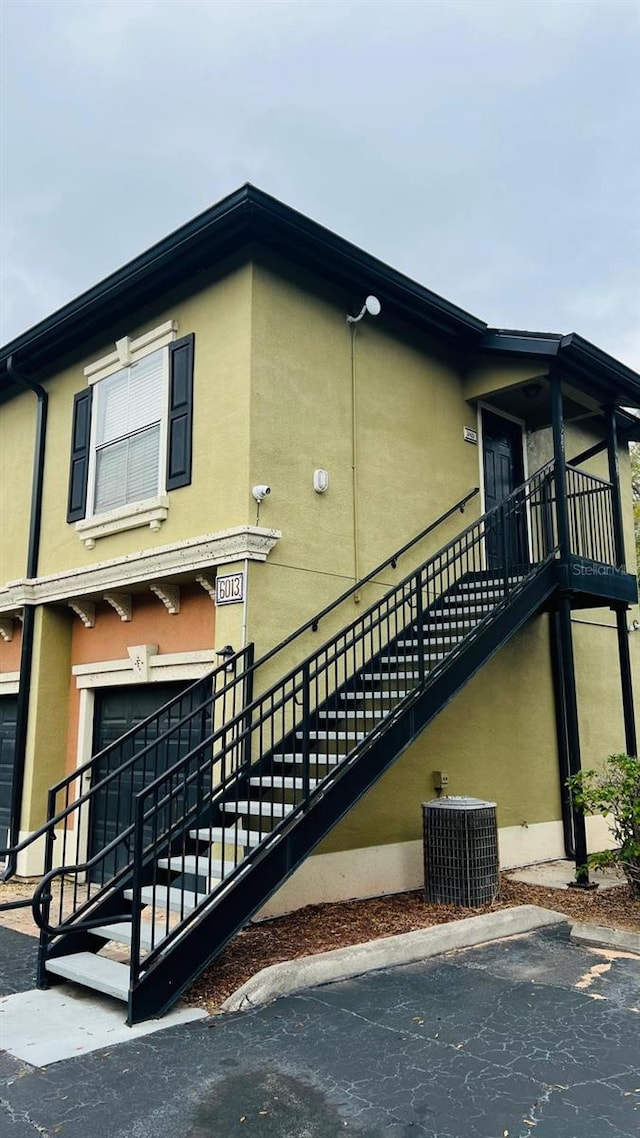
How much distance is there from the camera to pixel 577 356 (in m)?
8.36

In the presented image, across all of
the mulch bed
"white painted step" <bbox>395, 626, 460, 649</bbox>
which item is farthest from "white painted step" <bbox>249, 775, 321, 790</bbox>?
"white painted step" <bbox>395, 626, 460, 649</bbox>

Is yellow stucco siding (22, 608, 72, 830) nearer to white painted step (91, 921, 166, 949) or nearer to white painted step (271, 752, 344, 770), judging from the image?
white painted step (271, 752, 344, 770)

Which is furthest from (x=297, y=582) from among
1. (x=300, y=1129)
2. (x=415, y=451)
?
(x=300, y=1129)

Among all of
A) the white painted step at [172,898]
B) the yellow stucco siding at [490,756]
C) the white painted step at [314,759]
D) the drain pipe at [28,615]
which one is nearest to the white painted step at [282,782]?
the white painted step at [314,759]

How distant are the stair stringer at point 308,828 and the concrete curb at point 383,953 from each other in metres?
0.33

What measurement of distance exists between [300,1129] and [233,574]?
419 centimetres

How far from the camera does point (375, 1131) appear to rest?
317cm

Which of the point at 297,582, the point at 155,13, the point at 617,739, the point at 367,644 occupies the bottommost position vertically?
the point at 617,739

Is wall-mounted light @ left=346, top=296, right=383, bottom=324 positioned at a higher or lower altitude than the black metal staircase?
higher

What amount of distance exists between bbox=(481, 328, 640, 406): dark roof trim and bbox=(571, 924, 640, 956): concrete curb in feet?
17.6

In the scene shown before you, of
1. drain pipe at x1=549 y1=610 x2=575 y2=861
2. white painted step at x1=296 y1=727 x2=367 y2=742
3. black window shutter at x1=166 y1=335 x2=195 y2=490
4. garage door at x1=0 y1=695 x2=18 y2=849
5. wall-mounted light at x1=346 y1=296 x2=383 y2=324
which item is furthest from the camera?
garage door at x1=0 y1=695 x2=18 y2=849

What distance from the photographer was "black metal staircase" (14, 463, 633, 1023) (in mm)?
4637

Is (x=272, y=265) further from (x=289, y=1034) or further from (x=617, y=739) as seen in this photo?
(x=617, y=739)

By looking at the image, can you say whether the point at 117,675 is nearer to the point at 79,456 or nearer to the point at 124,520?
the point at 124,520
